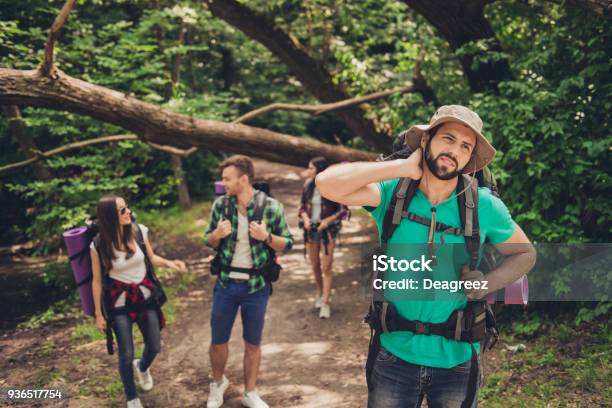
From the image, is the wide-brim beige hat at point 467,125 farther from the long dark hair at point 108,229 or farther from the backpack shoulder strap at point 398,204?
the long dark hair at point 108,229

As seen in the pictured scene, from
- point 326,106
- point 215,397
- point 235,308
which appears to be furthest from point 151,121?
point 215,397

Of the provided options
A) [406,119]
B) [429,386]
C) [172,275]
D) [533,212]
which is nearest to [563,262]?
[533,212]

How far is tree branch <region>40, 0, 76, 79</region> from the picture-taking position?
507 centimetres

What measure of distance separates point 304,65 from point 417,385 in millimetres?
6657

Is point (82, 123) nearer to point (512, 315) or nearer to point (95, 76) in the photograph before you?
point (95, 76)

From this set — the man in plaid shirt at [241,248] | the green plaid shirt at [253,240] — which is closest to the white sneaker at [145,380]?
the man in plaid shirt at [241,248]

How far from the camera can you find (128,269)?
169 inches

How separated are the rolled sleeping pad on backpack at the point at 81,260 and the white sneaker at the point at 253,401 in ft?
5.54

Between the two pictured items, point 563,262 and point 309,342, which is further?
point 309,342

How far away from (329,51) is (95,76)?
13.3 ft

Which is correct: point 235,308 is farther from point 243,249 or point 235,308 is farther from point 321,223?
point 321,223

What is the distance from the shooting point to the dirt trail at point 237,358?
15.9 ft

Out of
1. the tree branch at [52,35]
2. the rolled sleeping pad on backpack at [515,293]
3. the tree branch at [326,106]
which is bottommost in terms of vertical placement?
the rolled sleeping pad on backpack at [515,293]

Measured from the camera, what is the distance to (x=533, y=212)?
197 inches
